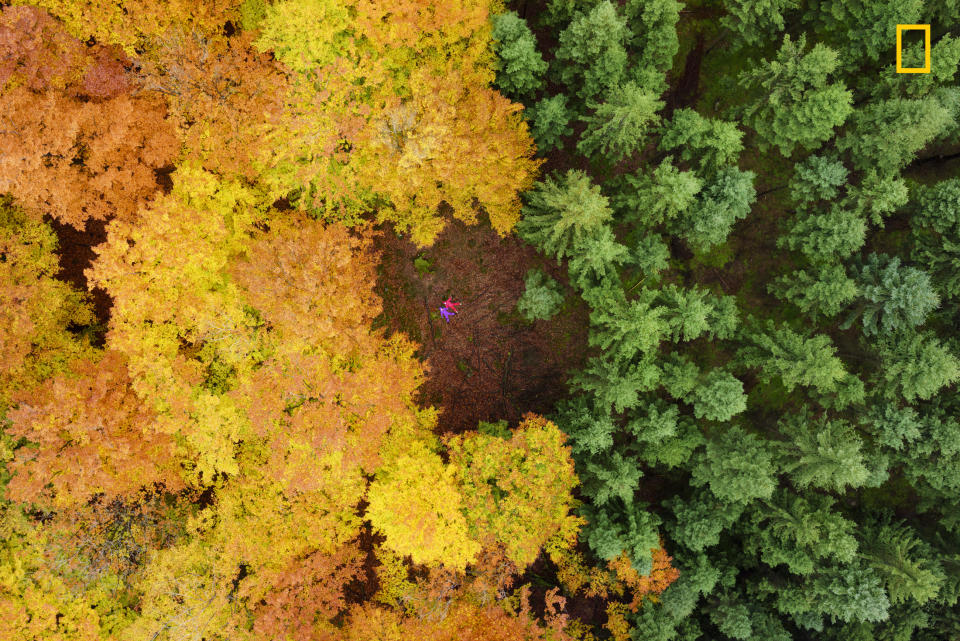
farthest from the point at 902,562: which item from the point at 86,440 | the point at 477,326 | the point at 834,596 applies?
the point at 86,440

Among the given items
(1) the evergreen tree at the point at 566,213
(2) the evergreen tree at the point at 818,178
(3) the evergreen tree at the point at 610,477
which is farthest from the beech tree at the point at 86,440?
(2) the evergreen tree at the point at 818,178

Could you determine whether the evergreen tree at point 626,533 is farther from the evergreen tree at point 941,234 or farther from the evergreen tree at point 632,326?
the evergreen tree at point 941,234

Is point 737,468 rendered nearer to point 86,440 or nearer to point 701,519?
point 701,519

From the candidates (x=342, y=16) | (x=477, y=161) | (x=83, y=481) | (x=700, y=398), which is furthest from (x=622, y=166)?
(x=83, y=481)

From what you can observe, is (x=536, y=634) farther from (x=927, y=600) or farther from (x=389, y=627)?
(x=927, y=600)

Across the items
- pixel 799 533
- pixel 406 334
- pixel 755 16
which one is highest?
pixel 755 16

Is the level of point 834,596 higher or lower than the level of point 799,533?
lower

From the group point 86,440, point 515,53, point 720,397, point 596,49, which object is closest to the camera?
point 86,440
